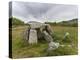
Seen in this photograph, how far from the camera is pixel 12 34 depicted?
5.26ft

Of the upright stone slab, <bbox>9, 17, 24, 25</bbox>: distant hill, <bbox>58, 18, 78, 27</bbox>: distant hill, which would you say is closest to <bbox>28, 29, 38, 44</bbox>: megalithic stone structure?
the upright stone slab

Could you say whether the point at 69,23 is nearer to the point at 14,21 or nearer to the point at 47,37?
the point at 47,37

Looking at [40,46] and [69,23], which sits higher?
[69,23]

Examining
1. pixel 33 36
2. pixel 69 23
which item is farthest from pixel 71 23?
A: pixel 33 36

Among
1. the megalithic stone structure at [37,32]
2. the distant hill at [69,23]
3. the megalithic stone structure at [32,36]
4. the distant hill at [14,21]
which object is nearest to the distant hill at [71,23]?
the distant hill at [69,23]

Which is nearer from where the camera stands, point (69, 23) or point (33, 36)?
point (33, 36)

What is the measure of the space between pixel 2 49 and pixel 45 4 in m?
0.54

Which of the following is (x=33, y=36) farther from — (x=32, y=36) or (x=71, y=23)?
(x=71, y=23)

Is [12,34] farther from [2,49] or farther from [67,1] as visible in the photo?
[67,1]

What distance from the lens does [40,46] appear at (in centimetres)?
171

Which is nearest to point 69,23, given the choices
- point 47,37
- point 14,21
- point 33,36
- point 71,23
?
point 71,23

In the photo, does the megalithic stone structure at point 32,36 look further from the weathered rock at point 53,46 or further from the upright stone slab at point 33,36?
the weathered rock at point 53,46

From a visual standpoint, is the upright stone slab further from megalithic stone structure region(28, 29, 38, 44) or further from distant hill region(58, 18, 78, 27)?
distant hill region(58, 18, 78, 27)

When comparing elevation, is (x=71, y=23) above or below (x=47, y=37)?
above
